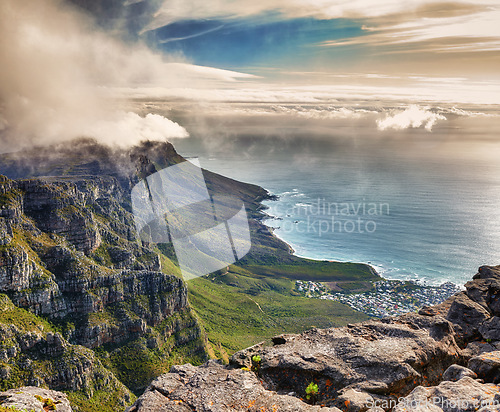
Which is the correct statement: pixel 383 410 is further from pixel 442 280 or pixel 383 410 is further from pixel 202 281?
pixel 442 280

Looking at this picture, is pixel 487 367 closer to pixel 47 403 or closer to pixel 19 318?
pixel 47 403

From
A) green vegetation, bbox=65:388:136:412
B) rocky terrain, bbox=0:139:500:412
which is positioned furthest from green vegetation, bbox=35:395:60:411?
green vegetation, bbox=65:388:136:412

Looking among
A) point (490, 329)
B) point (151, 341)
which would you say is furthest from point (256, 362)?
point (151, 341)

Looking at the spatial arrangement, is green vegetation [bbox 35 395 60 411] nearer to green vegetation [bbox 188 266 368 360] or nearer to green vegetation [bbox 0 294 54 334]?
green vegetation [bbox 0 294 54 334]

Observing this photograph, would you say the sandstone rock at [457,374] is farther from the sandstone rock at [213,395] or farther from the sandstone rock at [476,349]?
the sandstone rock at [213,395]

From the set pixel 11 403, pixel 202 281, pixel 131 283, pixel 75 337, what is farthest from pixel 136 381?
pixel 202 281

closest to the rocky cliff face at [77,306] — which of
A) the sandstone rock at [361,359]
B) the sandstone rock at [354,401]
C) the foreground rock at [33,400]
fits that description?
the foreground rock at [33,400]
